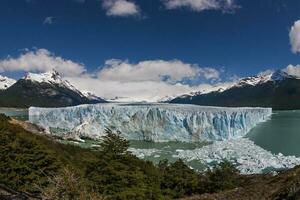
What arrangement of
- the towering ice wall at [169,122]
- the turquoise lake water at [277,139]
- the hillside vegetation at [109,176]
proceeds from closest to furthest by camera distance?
1. the hillside vegetation at [109,176]
2. the turquoise lake water at [277,139]
3. the towering ice wall at [169,122]

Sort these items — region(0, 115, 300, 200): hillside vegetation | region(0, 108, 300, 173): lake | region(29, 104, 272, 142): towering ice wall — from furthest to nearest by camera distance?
region(29, 104, 272, 142): towering ice wall → region(0, 108, 300, 173): lake → region(0, 115, 300, 200): hillside vegetation

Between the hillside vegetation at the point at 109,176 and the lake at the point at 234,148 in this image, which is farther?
the lake at the point at 234,148

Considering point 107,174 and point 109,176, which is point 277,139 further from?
point 109,176

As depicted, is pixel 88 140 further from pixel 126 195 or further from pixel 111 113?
pixel 126 195

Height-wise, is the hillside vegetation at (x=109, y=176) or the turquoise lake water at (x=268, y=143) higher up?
the hillside vegetation at (x=109, y=176)

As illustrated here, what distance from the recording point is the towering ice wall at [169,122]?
5256 centimetres

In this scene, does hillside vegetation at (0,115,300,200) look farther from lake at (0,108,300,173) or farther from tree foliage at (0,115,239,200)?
lake at (0,108,300,173)

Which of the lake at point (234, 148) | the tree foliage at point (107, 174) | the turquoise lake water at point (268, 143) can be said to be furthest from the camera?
the turquoise lake water at point (268, 143)

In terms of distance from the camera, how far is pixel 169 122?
2106 inches

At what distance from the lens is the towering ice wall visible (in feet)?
172

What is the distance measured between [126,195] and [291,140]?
40.0 m

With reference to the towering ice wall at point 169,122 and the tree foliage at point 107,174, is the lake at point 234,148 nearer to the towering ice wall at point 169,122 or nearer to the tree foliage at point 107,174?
the towering ice wall at point 169,122

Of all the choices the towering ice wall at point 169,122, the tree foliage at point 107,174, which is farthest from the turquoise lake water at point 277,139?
the tree foliage at point 107,174

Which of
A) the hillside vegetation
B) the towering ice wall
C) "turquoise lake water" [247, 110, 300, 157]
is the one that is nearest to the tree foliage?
the hillside vegetation
